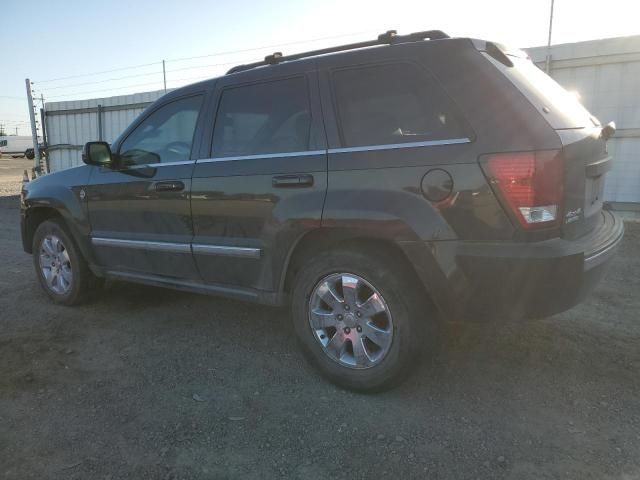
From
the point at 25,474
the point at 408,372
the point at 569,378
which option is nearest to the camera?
the point at 25,474

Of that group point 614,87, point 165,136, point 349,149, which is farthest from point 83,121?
point 349,149

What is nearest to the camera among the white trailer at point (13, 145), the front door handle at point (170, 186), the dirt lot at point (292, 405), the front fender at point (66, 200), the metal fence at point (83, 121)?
the dirt lot at point (292, 405)

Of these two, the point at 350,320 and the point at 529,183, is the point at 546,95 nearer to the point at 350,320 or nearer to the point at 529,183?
the point at 529,183

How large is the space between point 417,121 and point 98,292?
353 centimetres

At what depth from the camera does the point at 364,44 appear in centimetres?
316

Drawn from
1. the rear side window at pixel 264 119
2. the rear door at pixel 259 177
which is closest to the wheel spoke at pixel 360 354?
the rear door at pixel 259 177

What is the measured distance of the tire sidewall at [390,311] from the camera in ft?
9.30

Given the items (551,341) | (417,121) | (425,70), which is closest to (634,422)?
(551,341)

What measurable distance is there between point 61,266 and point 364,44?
3.47 m

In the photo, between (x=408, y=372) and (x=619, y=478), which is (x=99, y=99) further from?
(x=619, y=478)

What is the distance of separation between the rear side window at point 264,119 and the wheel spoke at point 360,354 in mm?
1221

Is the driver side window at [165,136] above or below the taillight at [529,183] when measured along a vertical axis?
above

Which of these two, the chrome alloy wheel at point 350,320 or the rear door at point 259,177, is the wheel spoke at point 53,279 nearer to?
the rear door at point 259,177

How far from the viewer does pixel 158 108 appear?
4078mm
